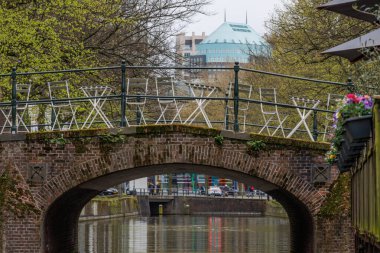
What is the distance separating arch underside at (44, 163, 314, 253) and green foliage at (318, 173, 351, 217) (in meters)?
0.32

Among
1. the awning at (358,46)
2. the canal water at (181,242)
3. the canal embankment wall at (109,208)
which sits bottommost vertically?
the canal water at (181,242)

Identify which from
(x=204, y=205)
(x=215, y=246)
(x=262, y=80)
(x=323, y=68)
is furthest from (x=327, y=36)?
(x=204, y=205)

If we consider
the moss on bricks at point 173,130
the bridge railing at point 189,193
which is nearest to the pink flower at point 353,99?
the moss on bricks at point 173,130

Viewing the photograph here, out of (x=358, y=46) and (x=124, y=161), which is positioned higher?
(x=358, y=46)

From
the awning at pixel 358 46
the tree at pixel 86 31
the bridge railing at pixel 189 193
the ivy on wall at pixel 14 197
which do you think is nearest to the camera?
the awning at pixel 358 46

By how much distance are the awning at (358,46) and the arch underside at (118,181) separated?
5.83 metres

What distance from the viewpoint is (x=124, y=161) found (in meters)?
20.8

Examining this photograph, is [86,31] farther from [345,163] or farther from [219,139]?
[345,163]

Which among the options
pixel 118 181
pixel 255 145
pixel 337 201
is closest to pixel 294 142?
pixel 255 145

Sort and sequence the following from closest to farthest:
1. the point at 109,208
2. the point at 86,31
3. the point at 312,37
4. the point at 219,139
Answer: the point at 219,139 < the point at 86,31 < the point at 312,37 < the point at 109,208

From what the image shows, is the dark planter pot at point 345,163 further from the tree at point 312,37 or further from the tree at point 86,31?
the tree at point 312,37

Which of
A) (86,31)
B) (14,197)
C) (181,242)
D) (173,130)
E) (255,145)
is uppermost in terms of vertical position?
(86,31)

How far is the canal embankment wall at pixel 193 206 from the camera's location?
7112 centimetres

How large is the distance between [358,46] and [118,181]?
38.4 ft
